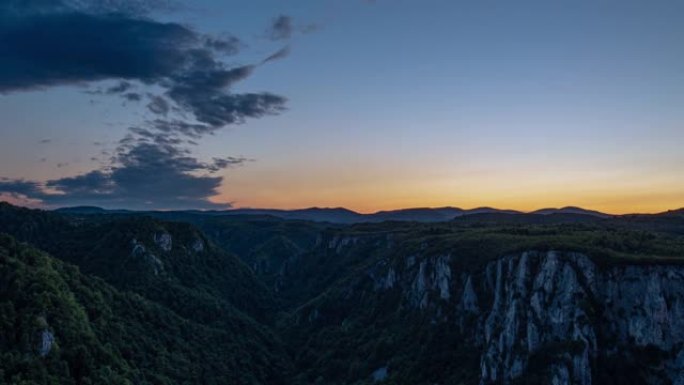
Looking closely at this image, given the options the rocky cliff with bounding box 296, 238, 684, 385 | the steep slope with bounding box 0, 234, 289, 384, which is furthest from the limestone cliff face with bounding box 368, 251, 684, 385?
the steep slope with bounding box 0, 234, 289, 384

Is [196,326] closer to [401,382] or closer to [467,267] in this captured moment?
[401,382]

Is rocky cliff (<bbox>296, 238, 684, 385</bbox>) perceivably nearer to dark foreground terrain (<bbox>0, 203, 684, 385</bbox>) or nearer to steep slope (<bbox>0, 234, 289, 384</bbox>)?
dark foreground terrain (<bbox>0, 203, 684, 385</bbox>)

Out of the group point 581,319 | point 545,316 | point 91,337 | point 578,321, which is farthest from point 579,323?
point 91,337

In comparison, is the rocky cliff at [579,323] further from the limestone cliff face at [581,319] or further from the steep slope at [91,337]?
the steep slope at [91,337]

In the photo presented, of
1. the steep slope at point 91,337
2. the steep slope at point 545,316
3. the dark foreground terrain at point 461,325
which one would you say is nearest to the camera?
the steep slope at point 91,337

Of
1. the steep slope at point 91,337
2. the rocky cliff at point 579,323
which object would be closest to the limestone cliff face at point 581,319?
the rocky cliff at point 579,323

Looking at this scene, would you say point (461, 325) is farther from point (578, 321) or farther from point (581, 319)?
point (581, 319)

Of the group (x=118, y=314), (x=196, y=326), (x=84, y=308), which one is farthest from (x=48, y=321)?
(x=196, y=326)
